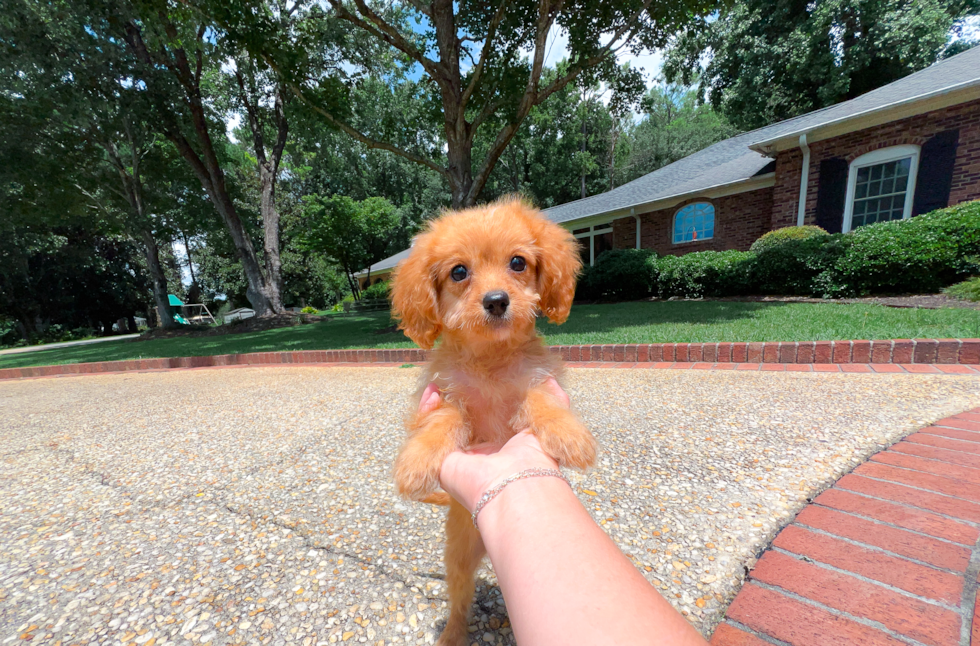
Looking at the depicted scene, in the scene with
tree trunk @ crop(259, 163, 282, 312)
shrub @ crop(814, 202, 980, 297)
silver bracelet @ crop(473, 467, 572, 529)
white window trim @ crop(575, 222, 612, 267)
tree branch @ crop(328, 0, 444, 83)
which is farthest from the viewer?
white window trim @ crop(575, 222, 612, 267)

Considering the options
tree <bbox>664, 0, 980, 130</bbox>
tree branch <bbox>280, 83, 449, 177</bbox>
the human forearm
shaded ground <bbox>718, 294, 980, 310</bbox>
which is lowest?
shaded ground <bbox>718, 294, 980, 310</bbox>

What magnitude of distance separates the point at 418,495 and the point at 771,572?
166cm

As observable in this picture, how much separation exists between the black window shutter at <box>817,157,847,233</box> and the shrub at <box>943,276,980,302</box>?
4898 mm

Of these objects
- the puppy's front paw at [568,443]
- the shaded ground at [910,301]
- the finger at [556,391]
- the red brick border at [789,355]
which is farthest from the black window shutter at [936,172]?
the puppy's front paw at [568,443]

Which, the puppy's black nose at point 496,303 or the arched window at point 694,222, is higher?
the arched window at point 694,222

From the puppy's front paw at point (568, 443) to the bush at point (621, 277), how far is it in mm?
13561

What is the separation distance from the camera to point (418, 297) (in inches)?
78.9

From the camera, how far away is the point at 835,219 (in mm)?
12219

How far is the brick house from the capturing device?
33.4 feet

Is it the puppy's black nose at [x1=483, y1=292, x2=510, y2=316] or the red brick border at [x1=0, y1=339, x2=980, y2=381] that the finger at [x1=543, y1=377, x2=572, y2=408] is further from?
the red brick border at [x1=0, y1=339, x2=980, y2=381]

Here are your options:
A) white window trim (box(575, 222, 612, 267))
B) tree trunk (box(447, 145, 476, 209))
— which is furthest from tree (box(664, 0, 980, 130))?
tree trunk (box(447, 145, 476, 209))

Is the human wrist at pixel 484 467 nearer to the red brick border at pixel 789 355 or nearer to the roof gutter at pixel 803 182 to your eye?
the red brick border at pixel 789 355

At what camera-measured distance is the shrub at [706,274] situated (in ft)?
38.2

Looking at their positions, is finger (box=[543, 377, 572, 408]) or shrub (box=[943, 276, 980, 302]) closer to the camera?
finger (box=[543, 377, 572, 408])
